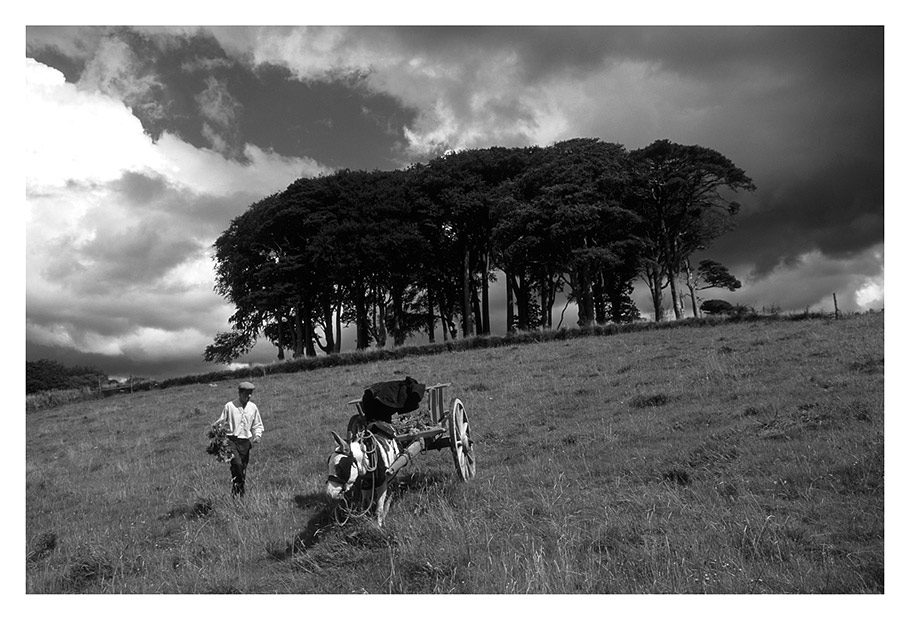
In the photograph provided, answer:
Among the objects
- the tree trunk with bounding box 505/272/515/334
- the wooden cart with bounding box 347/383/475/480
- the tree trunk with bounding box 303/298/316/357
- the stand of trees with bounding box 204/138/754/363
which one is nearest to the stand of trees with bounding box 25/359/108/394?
the stand of trees with bounding box 204/138/754/363

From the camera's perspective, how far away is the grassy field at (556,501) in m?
5.66

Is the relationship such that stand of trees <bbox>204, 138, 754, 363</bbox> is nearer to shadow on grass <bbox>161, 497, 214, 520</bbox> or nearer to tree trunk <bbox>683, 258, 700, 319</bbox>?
tree trunk <bbox>683, 258, 700, 319</bbox>

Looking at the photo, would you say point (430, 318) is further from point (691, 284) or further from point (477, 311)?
point (691, 284)

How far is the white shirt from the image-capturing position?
9406 millimetres

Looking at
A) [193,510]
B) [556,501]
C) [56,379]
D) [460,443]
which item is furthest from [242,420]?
[56,379]

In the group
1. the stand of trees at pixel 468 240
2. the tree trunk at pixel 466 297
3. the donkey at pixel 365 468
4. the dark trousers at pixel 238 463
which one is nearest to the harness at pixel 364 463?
the donkey at pixel 365 468

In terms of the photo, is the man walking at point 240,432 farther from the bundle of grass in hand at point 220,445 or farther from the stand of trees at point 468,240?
the stand of trees at point 468,240

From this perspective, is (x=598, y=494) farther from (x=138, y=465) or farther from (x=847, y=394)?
(x=138, y=465)

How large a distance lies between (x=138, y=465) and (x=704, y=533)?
12.3 meters

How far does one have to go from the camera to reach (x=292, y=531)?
7.49m

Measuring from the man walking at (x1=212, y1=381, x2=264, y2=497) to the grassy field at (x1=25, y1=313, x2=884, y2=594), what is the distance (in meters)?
0.35

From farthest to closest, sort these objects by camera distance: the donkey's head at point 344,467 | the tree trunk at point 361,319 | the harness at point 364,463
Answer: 1. the tree trunk at point 361,319
2. the harness at point 364,463
3. the donkey's head at point 344,467

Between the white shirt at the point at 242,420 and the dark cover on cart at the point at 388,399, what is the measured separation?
245cm

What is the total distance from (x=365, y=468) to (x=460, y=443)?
221 cm
